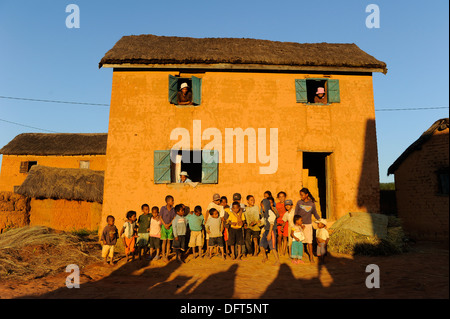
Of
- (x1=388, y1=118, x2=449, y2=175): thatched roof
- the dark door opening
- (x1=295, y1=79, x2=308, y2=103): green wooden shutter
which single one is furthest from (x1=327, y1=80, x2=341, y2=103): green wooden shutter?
(x1=388, y1=118, x2=449, y2=175): thatched roof

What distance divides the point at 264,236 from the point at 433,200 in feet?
23.0

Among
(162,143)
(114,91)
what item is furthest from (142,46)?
(162,143)

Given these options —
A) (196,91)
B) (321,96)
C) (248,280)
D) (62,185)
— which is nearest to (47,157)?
(62,185)

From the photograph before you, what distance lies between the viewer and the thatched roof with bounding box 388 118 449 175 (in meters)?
10.4

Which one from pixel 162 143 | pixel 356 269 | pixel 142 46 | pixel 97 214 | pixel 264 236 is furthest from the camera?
pixel 97 214

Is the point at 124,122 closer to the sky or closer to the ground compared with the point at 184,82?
closer to the ground

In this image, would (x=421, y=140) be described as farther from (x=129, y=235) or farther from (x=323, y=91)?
(x=129, y=235)

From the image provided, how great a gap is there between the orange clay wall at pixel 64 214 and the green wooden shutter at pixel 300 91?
936 centimetres

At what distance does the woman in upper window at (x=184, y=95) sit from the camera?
374 inches

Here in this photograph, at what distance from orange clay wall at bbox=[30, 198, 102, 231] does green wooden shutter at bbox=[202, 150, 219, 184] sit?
20.5 ft

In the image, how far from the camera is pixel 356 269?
6172 mm

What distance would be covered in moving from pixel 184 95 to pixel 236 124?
6.34 feet

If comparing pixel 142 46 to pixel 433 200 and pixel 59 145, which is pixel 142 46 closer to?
→ pixel 433 200

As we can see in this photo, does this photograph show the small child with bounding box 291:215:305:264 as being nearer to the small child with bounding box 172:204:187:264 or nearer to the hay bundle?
the small child with bounding box 172:204:187:264
